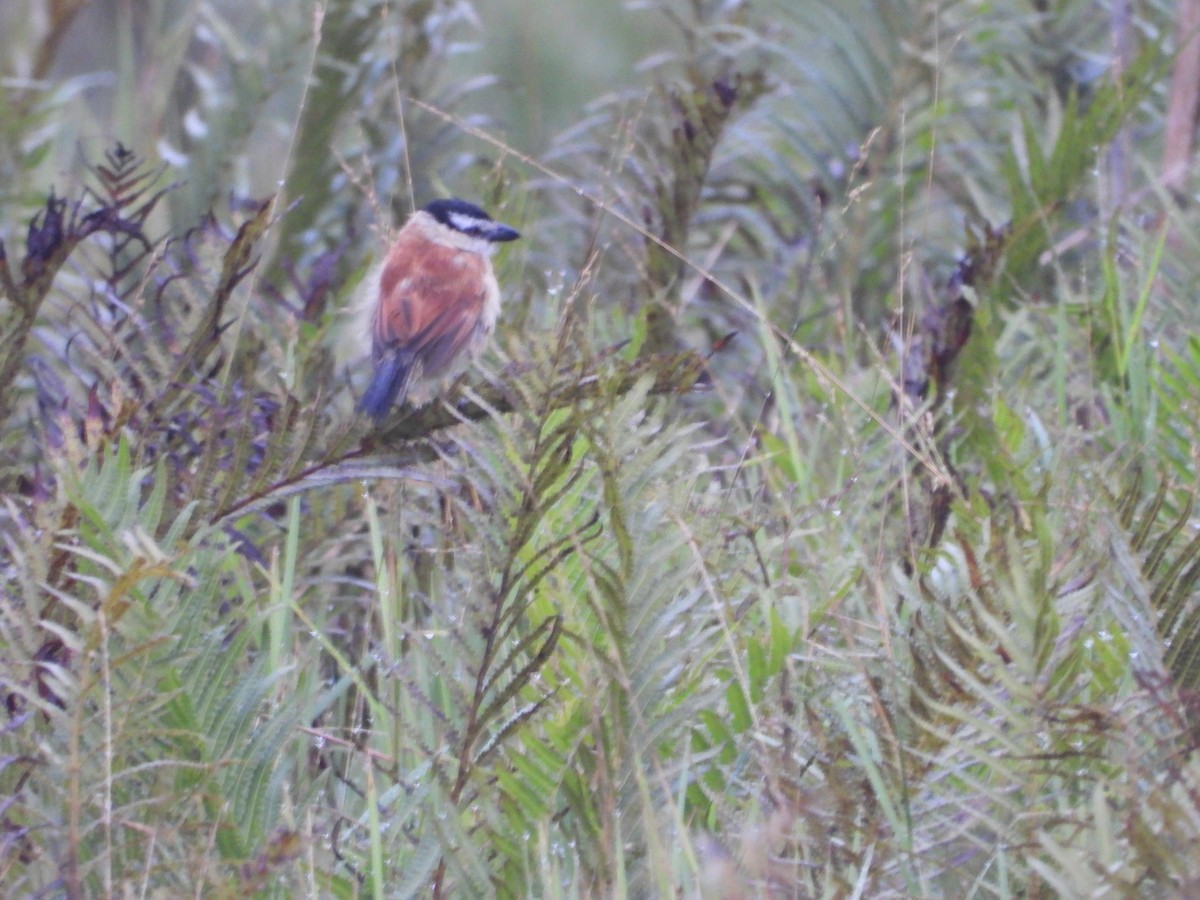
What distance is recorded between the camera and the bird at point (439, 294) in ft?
13.4

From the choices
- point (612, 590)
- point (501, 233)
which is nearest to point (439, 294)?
point (501, 233)

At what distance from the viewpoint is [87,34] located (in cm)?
1184

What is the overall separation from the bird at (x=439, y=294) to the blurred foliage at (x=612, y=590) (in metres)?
0.19

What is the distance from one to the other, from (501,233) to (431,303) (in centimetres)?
27

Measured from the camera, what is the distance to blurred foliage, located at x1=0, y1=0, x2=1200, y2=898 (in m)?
2.13

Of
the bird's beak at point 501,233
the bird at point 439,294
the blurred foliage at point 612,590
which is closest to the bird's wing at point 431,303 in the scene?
the bird at point 439,294

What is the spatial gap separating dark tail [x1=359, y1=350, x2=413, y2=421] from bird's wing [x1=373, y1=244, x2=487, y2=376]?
14 centimetres

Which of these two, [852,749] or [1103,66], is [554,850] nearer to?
[852,749]

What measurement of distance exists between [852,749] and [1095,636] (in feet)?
1.47

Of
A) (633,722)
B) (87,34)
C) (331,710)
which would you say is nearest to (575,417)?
(633,722)

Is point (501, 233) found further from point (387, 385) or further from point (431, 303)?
point (387, 385)

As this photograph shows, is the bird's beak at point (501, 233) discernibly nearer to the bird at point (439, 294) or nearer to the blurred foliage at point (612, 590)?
the bird at point (439, 294)

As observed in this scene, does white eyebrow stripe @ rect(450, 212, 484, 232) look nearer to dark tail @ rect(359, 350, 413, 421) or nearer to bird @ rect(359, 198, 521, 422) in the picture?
bird @ rect(359, 198, 521, 422)

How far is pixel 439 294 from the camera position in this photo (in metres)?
4.24
